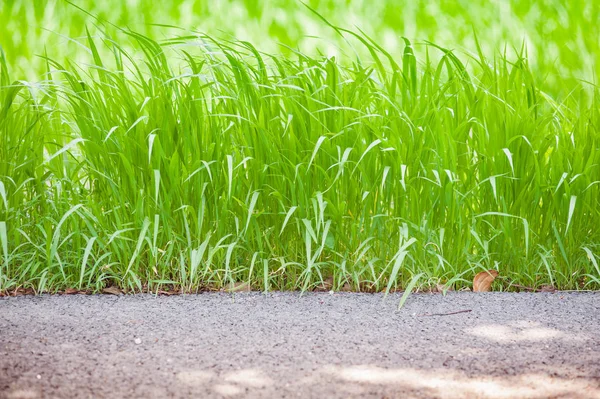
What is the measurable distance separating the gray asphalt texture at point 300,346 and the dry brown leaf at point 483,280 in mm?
100

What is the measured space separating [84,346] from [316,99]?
133cm

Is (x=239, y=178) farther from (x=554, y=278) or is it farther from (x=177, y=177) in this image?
(x=554, y=278)

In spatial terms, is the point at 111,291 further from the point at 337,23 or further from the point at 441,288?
the point at 337,23

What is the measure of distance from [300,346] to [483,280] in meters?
1.02

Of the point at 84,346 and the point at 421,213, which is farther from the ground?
the point at 421,213

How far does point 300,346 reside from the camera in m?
2.00

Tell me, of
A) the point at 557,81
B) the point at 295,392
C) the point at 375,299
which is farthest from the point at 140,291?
the point at 557,81

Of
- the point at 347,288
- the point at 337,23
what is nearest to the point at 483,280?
the point at 347,288

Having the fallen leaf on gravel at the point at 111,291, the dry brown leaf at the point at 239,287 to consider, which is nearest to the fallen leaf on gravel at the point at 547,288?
the dry brown leaf at the point at 239,287

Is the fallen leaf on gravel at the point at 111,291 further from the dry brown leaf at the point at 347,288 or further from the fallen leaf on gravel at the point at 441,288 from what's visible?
the fallen leaf on gravel at the point at 441,288

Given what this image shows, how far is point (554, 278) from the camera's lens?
2840 millimetres

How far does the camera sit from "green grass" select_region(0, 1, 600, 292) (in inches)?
103

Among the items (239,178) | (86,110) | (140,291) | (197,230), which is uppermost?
(86,110)

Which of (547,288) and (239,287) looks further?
(547,288)
